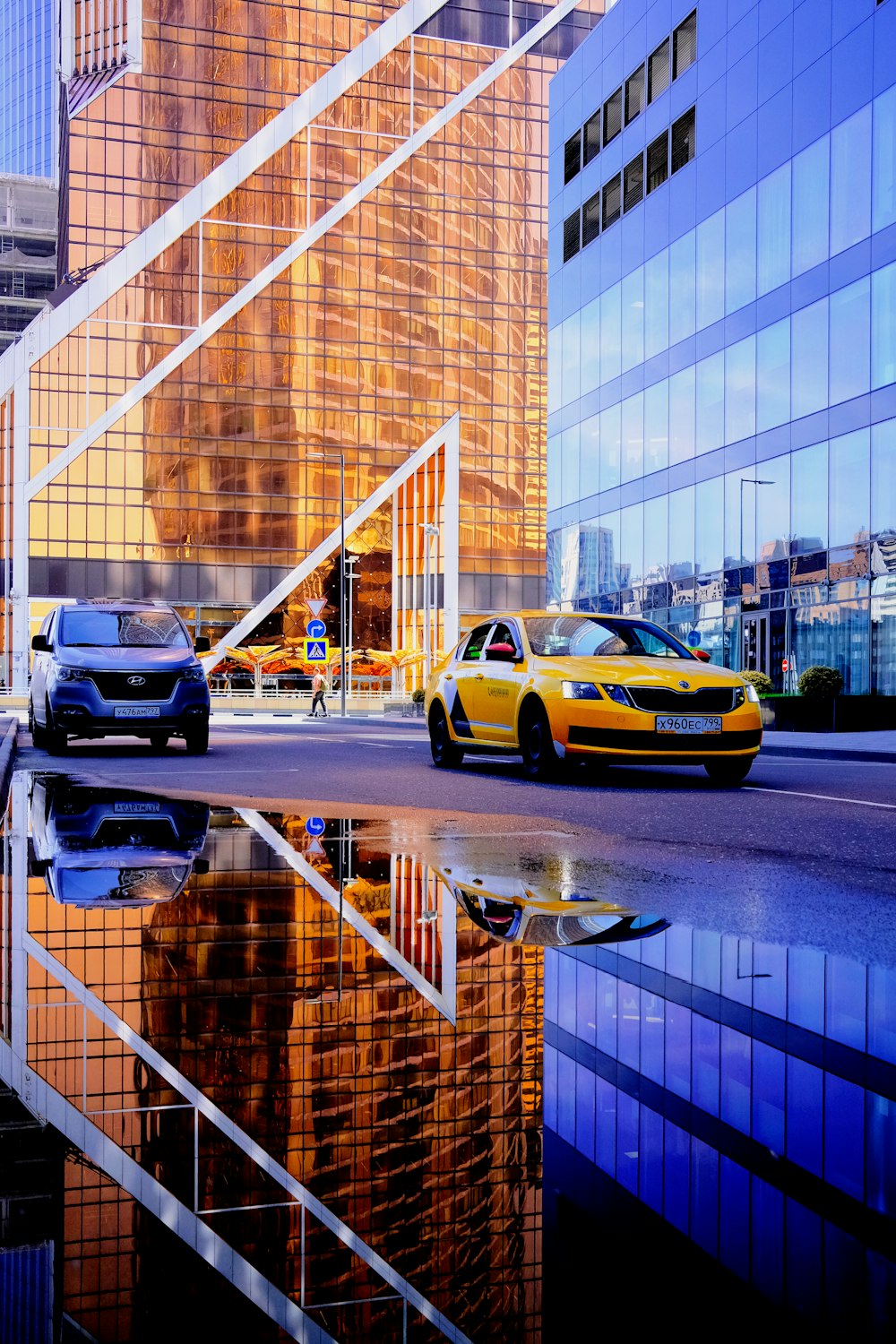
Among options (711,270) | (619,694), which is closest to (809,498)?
(711,270)

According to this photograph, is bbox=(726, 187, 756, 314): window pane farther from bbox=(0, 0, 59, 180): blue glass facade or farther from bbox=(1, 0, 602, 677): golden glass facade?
bbox=(0, 0, 59, 180): blue glass facade

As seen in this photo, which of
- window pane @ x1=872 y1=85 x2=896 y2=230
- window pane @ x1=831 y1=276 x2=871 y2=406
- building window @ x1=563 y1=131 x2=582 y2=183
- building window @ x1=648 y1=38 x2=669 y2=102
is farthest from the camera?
building window @ x1=563 y1=131 x2=582 y2=183

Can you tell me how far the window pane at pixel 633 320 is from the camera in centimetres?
4166

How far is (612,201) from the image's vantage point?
4406cm

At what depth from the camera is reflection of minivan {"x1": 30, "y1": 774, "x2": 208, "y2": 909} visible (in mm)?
6195

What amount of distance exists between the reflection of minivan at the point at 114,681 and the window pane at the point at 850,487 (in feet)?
53.4

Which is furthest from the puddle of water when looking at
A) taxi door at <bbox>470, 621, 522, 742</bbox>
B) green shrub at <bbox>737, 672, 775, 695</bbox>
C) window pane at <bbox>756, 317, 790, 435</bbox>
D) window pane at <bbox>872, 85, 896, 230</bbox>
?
window pane at <bbox>756, 317, 790, 435</bbox>

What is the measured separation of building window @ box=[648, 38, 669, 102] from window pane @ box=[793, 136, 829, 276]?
8745 millimetres

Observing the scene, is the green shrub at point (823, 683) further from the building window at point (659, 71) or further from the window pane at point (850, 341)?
the building window at point (659, 71)

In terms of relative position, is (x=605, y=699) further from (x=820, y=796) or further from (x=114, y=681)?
(x=114, y=681)

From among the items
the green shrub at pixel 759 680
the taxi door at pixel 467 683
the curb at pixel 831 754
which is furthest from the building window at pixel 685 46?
the taxi door at pixel 467 683

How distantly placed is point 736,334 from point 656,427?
490 centimetres

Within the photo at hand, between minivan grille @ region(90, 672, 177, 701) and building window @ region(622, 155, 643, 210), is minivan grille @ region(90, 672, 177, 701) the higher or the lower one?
the lower one

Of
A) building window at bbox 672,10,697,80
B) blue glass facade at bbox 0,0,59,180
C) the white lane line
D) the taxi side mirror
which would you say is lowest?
the white lane line
